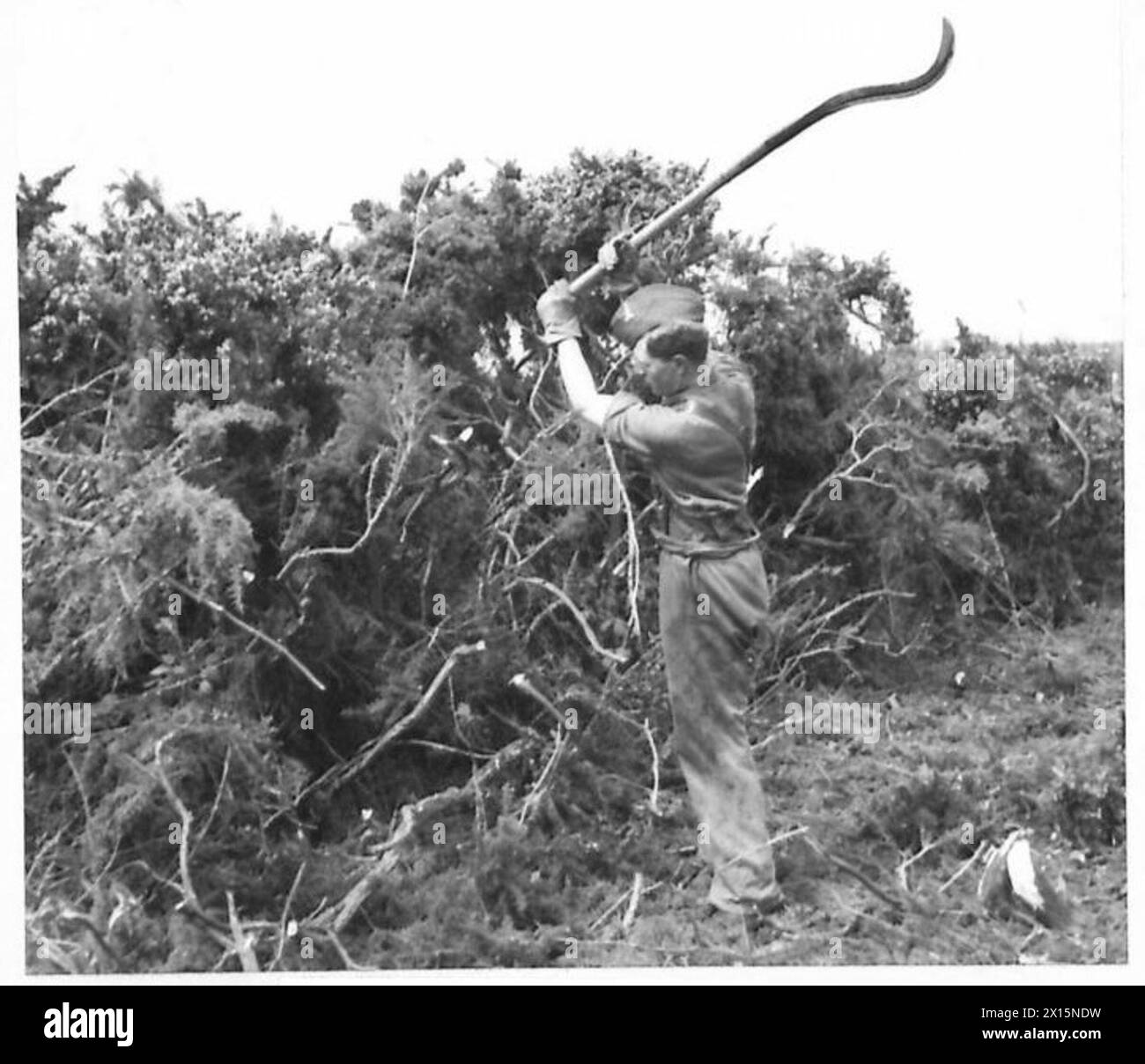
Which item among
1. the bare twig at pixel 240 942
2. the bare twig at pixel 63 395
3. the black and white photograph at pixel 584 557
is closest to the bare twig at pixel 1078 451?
the black and white photograph at pixel 584 557

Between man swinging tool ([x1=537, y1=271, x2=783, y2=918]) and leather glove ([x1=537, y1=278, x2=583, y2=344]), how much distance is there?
8 centimetres

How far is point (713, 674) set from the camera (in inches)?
181

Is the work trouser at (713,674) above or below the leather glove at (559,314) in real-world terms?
below

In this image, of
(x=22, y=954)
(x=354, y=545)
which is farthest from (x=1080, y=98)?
(x=22, y=954)

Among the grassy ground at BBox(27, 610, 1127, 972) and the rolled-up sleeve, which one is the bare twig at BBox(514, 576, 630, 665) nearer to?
the grassy ground at BBox(27, 610, 1127, 972)

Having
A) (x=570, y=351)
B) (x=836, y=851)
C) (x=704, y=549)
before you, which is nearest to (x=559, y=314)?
(x=570, y=351)

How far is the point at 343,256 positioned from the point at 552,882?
1.56 metres

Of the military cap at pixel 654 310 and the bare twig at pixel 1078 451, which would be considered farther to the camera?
the bare twig at pixel 1078 451

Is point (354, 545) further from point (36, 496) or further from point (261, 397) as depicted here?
point (36, 496)

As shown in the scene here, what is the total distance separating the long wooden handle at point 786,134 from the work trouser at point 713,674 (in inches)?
29.5

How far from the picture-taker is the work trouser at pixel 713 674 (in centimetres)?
457

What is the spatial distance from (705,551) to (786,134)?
40.1 inches

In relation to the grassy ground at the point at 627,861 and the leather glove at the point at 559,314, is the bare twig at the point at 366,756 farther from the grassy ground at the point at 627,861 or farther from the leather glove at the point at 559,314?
the leather glove at the point at 559,314

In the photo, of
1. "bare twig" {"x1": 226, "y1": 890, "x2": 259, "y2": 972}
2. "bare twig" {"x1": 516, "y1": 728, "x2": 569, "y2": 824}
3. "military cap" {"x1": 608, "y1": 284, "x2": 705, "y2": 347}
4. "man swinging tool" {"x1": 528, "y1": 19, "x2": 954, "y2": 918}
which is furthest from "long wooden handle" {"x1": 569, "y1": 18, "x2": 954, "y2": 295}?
"bare twig" {"x1": 226, "y1": 890, "x2": 259, "y2": 972}
